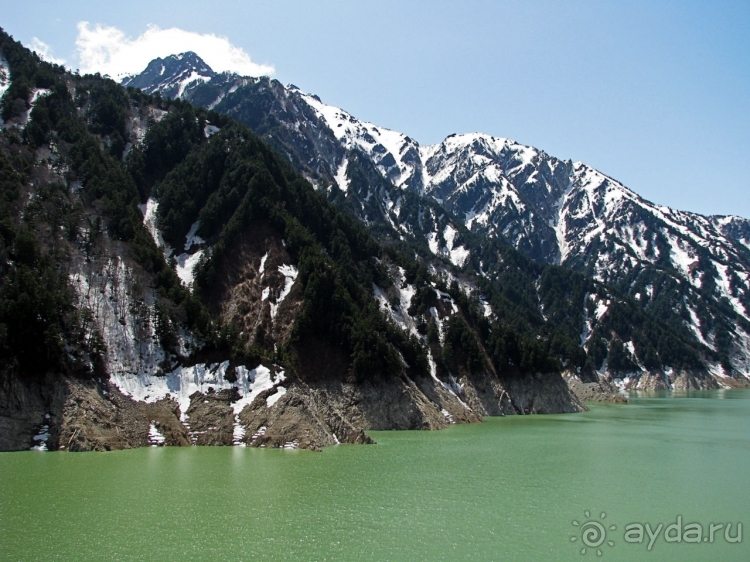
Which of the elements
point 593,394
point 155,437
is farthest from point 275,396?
point 593,394

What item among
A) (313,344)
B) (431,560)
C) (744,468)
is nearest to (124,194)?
(313,344)

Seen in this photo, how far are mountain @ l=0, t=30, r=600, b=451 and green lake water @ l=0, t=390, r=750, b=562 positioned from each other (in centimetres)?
639

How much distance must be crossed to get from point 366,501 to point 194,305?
38.2 meters


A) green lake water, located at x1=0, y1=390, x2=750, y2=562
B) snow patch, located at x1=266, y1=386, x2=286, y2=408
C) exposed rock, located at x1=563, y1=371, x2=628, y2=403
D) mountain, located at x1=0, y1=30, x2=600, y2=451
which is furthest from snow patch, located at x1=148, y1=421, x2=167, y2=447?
exposed rock, located at x1=563, y1=371, x2=628, y2=403

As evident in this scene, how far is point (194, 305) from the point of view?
63.8 meters

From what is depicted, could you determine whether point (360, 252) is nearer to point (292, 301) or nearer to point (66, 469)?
point (292, 301)

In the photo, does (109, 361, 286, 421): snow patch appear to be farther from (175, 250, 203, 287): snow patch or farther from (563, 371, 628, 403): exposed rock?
(563, 371, 628, 403): exposed rock

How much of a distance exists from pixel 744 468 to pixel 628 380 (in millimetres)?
161435

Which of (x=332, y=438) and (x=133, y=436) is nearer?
(x=133, y=436)

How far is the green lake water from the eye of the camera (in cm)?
2458

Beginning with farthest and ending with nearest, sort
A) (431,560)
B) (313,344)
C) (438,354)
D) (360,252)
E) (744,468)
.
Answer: (360,252)
(438,354)
(313,344)
(744,468)
(431,560)

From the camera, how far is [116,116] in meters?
103

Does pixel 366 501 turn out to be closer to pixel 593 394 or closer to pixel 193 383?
pixel 193 383

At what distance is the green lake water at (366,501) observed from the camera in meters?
24.6
